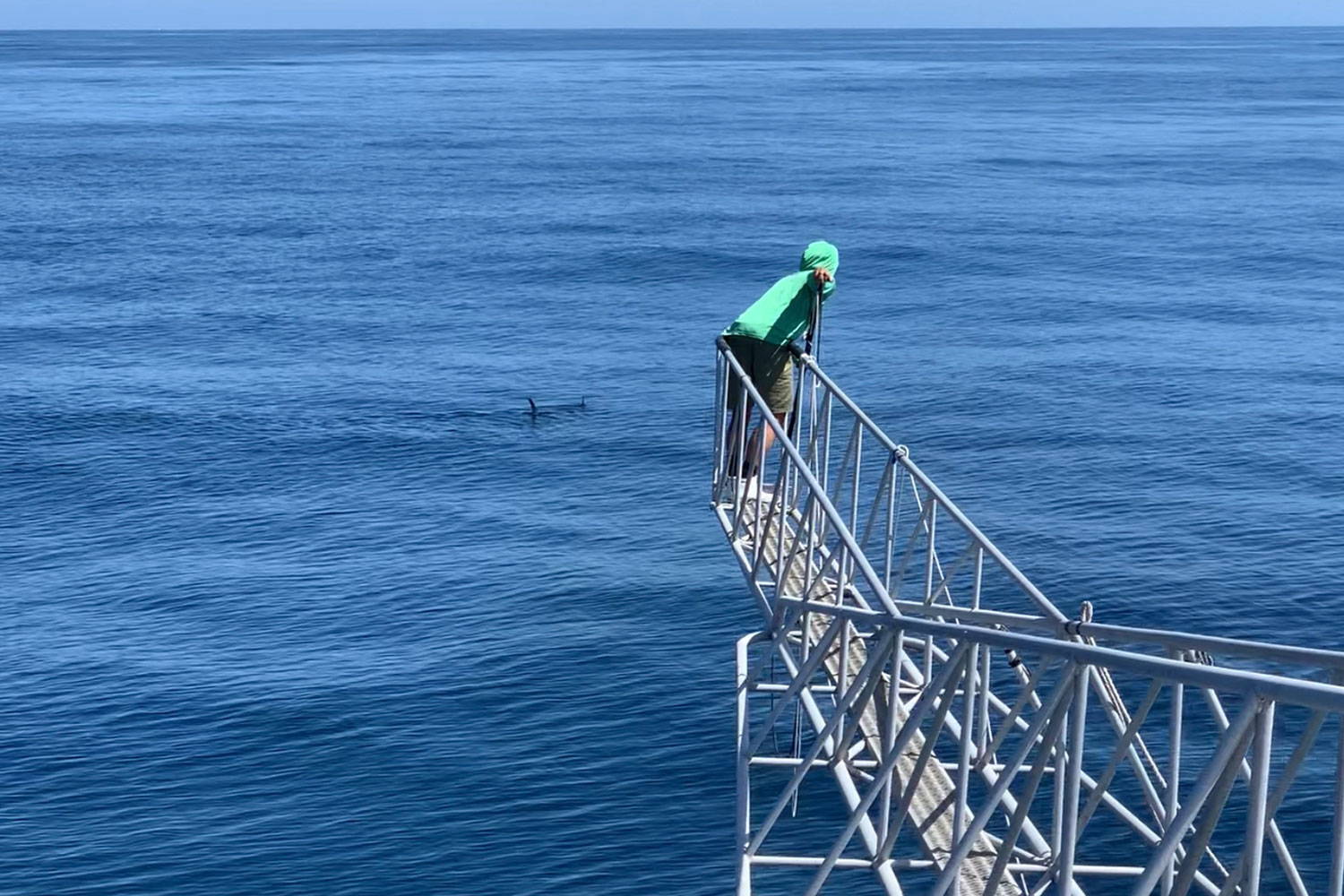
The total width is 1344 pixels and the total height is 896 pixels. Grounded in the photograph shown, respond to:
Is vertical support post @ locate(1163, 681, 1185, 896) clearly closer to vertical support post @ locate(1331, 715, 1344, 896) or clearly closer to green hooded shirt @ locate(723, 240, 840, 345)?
vertical support post @ locate(1331, 715, 1344, 896)

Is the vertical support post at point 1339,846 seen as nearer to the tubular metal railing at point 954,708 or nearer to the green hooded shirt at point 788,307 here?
the tubular metal railing at point 954,708

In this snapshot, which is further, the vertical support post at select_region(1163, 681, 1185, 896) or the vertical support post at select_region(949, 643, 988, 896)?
the vertical support post at select_region(949, 643, 988, 896)

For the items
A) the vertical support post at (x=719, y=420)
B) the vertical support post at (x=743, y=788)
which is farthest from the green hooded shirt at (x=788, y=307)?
the vertical support post at (x=743, y=788)

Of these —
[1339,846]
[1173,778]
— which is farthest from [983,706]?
[1339,846]

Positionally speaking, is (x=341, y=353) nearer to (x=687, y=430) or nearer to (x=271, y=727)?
(x=687, y=430)

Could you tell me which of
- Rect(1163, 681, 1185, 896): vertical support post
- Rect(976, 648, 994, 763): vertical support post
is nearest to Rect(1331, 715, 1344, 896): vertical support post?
Rect(1163, 681, 1185, 896): vertical support post

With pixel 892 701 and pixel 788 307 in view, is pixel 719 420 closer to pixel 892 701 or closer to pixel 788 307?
pixel 788 307
